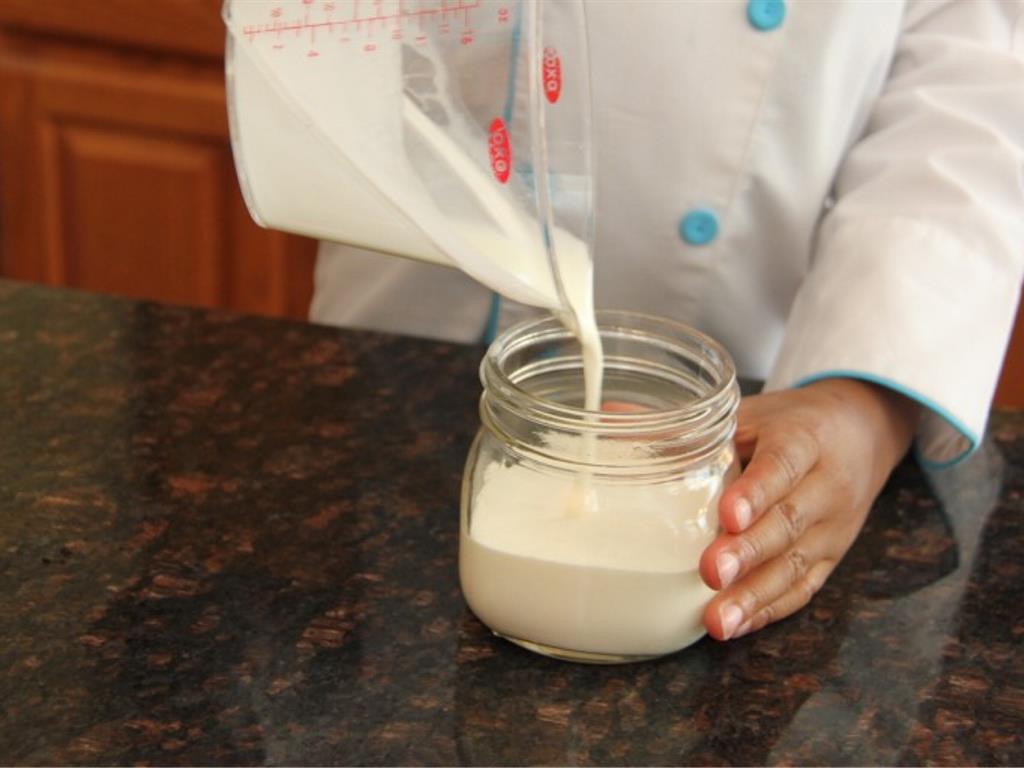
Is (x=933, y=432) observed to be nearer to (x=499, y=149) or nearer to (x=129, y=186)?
(x=499, y=149)

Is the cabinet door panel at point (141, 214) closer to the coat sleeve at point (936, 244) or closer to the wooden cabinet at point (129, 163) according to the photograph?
the wooden cabinet at point (129, 163)

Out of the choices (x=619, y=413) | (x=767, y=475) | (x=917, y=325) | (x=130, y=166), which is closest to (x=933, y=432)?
(x=917, y=325)

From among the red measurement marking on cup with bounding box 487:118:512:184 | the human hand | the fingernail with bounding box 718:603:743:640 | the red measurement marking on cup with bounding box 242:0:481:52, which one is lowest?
the fingernail with bounding box 718:603:743:640

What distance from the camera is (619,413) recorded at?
63 cm

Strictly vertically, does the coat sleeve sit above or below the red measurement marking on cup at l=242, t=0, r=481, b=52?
below

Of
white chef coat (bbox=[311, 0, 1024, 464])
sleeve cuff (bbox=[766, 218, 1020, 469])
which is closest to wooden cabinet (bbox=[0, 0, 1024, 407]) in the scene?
white chef coat (bbox=[311, 0, 1024, 464])

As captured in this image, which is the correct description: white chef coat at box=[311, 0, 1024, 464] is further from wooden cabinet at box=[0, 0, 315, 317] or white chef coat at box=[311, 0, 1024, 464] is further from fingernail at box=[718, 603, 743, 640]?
wooden cabinet at box=[0, 0, 315, 317]

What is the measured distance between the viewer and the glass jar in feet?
2.08

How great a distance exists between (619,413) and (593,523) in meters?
0.05

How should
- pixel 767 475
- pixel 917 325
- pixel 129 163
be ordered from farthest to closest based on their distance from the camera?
pixel 129 163
pixel 917 325
pixel 767 475

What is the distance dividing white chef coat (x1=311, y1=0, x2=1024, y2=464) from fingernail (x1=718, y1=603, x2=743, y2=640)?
0.22 meters

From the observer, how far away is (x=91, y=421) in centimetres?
83

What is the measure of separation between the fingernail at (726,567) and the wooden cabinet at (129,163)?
130cm

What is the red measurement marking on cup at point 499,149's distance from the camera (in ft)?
1.94
